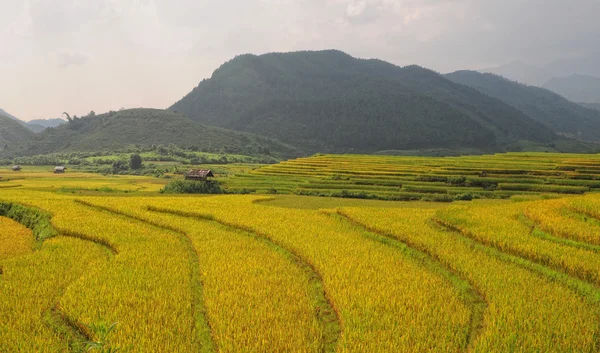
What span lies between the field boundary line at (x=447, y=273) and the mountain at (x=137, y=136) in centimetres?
14224

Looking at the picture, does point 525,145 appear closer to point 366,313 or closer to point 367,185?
point 367,185

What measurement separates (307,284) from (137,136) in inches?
6970

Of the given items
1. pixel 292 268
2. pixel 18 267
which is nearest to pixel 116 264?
pixel 18 267

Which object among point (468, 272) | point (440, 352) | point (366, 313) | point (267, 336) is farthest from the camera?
point (468, 272)

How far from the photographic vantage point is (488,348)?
26.5 feet

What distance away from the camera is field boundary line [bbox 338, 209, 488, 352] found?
930 cm

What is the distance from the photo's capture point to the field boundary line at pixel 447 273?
9.30 m

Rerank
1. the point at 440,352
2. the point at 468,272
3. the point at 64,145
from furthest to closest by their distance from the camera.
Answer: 1. the point at 64,145
2. the point at 468,272
3. the point at 440,352

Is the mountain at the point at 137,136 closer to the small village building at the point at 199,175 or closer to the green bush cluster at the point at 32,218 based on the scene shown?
the small village building at the point at 199,175

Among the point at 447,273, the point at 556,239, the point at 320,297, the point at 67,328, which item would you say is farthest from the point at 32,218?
the point at 556,239

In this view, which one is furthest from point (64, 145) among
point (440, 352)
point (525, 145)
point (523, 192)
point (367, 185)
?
point (525, 145)

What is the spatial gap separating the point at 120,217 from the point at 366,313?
17551mm

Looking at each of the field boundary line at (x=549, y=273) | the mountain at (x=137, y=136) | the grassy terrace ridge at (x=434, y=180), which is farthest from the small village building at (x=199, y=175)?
the mountain at (x=137, y=136)

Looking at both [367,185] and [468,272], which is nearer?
[468,272]
